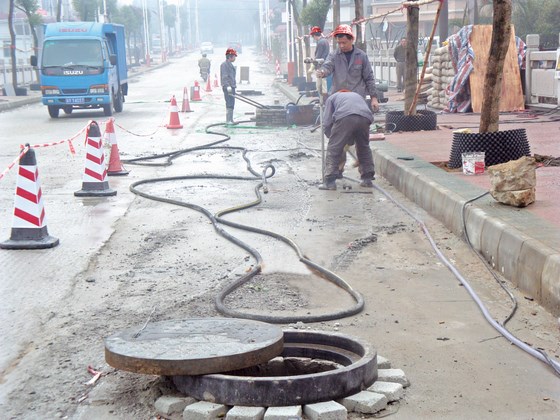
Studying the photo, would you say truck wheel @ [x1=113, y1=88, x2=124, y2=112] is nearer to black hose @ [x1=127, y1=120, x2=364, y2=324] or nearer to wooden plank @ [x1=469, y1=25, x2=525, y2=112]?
wooden plank @ [x1=469, y1=25, x2=525, y2=112]

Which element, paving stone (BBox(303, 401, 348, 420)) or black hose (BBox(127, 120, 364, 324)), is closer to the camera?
paving stone (BBox(303, 401, 348, 420))

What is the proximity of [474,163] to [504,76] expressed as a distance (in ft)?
33.7

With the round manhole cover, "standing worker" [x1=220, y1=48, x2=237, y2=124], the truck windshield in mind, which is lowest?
the round manhole cover

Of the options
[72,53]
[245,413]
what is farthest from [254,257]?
[72,53]

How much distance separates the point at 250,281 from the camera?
Result: 6.86m

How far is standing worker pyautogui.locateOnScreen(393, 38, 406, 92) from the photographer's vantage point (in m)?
30.1

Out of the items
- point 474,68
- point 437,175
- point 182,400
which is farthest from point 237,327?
point 474,68

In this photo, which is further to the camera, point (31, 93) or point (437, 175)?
point (31, 93)

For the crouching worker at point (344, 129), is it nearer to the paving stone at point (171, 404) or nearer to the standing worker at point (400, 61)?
the paving stone at point (171, 404)

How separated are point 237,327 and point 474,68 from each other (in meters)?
16.6

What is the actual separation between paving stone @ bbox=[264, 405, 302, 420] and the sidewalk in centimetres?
245

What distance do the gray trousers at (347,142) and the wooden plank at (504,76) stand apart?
9.05 metres

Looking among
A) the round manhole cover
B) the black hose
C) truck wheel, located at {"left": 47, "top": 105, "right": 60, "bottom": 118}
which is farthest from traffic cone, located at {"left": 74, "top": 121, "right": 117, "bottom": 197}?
truck wheel, located at {"left": 47, "top": 105, "right": 60, "bottom": 118}

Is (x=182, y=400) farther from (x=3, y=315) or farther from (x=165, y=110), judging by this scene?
(x=165, y=110)
